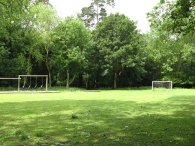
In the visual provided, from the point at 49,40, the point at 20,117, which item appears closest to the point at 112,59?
the point at 49,40

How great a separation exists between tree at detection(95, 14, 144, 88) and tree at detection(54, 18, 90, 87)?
3029mm

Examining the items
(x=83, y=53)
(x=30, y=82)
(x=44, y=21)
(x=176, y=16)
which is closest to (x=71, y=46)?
(x=83, y=53)

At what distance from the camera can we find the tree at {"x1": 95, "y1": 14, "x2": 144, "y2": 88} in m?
53.4

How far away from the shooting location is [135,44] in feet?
179

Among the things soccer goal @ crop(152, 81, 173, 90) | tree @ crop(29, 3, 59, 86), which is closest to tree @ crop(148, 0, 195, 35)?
tree @ crop(29, 3, 59, 86)

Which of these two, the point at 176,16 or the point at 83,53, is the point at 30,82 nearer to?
the point at 83,53

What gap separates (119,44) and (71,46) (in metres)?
8.04

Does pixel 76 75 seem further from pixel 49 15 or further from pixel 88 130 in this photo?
pixel 88 130

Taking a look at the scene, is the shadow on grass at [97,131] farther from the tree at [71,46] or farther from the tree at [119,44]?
the tree at [119,44]

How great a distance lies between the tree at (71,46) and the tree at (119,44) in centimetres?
303

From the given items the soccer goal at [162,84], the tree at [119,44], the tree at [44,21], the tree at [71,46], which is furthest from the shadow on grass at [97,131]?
the soccer goal at [162,84]

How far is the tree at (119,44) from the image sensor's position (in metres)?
53.4

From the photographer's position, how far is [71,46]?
54062 mm

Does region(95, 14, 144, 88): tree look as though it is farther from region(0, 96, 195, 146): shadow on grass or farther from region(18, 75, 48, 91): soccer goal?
region(0, 96, 195, 146): shadow on grass
